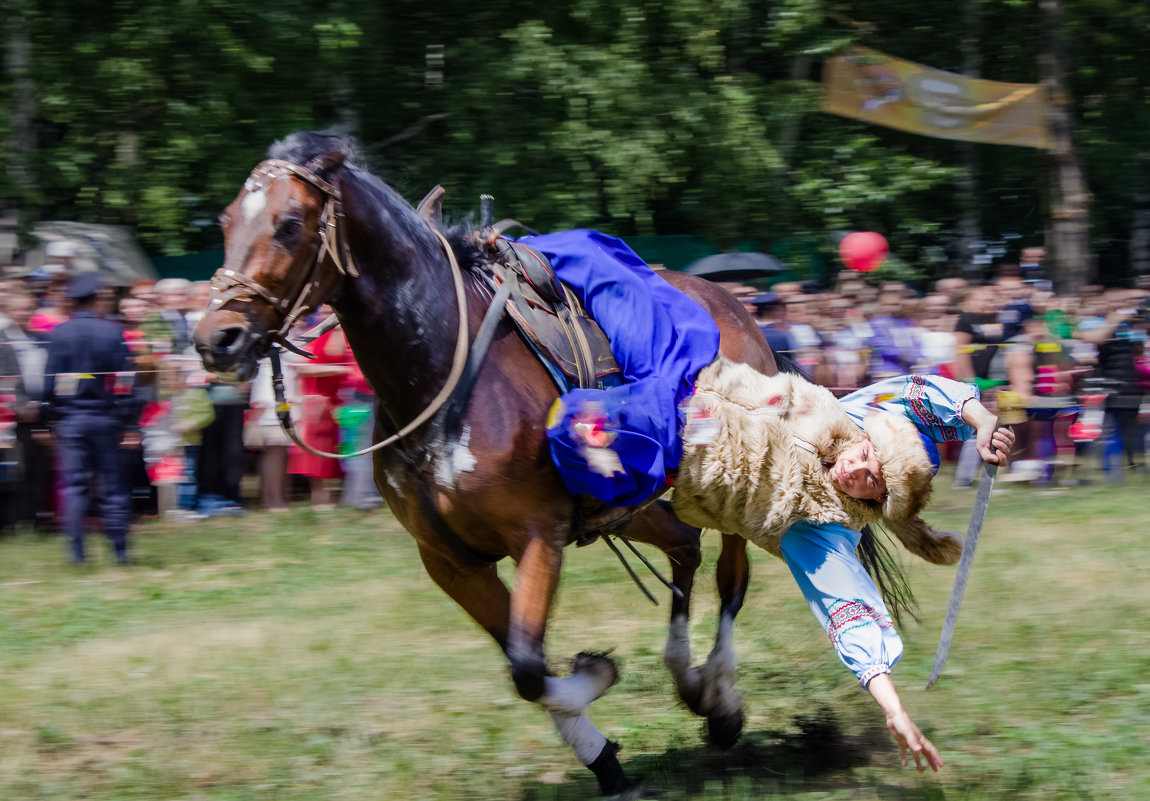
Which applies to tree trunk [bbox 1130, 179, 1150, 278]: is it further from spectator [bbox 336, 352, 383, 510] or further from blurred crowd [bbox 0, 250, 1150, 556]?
spectator [bbox 336, 352, 383, 510]

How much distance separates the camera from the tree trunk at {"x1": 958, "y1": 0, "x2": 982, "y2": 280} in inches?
637

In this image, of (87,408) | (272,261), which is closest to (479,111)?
(87,408)

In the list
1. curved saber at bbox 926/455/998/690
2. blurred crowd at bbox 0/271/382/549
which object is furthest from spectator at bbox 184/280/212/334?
curved saber at bbox 926/455/998/690

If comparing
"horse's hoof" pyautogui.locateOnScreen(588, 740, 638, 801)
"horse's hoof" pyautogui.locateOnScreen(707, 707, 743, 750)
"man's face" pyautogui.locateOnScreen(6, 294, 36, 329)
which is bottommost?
"man's face" pyautogui.locateOnScreen(6, 294, 36, 329)

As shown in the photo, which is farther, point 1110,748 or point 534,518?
point 1110,748

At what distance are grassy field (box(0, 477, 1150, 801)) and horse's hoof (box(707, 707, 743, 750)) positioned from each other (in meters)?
0.07

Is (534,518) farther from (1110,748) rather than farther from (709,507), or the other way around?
(1110,748)

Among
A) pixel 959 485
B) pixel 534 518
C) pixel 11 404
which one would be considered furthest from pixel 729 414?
pixel 959 485

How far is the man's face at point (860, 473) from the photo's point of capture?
3723mm

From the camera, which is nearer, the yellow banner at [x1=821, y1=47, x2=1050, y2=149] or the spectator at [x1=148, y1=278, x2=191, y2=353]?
the spectator at [x1=148, y1=278, x2=191, y2=353]

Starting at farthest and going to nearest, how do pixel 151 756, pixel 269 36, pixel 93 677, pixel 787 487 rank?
pixel 269 36 < pixel 93 677 < pixel 151 756 < pixel 787 487

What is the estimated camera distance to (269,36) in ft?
41.4

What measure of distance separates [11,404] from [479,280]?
5.70 m

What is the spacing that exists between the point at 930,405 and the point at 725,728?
147 cm
